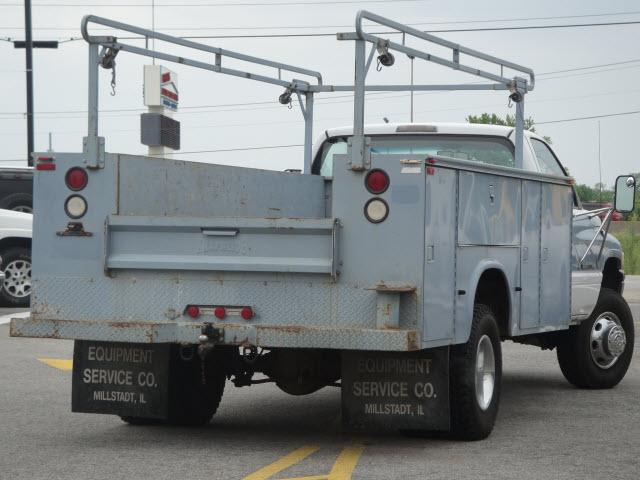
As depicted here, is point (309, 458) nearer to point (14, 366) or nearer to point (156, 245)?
point (156, 245)

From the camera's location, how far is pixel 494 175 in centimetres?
916

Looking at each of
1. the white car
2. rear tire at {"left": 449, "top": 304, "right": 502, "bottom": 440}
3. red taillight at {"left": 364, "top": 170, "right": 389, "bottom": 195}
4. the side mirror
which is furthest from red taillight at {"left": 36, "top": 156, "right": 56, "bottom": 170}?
the white car

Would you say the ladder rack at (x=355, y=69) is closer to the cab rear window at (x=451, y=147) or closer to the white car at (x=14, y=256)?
the cab rear window at (x=451, y=147)

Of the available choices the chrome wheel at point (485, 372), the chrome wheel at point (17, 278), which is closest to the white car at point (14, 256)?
the chrome wheel at point (17, 278)

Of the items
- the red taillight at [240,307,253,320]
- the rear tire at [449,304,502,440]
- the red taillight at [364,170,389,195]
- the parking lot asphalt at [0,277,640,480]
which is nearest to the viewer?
the parking lot asphalt at [0,277,640,480]

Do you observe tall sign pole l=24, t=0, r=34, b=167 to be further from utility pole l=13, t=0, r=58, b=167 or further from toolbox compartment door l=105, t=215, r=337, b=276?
toolbox compartment door l=105, t=215, r=337, b=276

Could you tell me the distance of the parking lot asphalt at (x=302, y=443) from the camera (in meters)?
7.88

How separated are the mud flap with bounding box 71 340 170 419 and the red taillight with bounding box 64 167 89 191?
105cm

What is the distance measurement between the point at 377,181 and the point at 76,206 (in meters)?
1.91

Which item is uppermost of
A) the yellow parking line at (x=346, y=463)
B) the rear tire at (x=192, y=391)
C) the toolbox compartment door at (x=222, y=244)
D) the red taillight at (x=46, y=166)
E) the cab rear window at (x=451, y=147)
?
the cab rear window at (x=451, y=147)

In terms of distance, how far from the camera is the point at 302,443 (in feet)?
29.5

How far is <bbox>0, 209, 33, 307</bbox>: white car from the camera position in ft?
68.0

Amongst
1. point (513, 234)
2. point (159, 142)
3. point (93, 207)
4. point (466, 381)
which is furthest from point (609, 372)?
point (159, 142)

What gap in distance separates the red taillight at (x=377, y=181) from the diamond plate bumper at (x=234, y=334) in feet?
2.62
